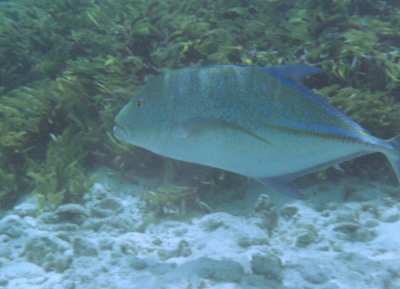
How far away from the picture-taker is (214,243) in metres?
2.86

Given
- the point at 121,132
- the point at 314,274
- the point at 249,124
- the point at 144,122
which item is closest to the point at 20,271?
the point at 121,132

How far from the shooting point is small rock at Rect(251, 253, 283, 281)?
8.25 ft

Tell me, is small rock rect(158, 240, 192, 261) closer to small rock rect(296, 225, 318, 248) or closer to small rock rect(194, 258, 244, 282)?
small rock rect(194, 258, 244, 282)

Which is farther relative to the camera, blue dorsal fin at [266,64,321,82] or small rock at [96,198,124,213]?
small rock at [96,198,124,213]

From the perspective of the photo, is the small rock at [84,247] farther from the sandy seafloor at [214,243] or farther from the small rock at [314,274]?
the small rock at [314,274]

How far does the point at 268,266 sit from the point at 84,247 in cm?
122

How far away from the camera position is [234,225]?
3035 mm

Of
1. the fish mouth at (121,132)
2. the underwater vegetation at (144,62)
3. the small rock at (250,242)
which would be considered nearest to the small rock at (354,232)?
the small rock at (250,242)

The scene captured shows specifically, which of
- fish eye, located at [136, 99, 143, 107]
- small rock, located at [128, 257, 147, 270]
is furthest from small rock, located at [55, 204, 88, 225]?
fish eye, located at [136, 99, 143, 107]

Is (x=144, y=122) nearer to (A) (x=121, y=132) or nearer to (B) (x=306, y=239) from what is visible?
(A) (x=121, y=132)

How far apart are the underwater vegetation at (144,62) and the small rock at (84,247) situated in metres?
0.59

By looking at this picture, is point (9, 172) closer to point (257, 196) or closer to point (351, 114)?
point (257, 196)

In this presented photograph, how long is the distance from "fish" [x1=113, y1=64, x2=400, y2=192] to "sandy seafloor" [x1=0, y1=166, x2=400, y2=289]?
616mm

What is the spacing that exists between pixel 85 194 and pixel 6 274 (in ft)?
3.24
